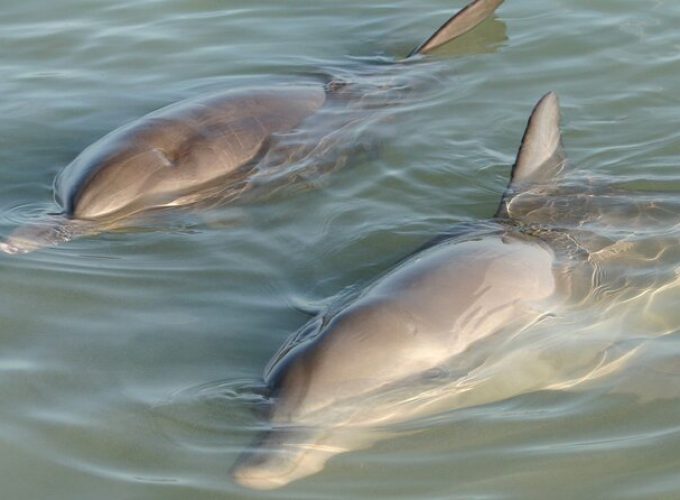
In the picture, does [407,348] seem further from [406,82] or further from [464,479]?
[406,82]

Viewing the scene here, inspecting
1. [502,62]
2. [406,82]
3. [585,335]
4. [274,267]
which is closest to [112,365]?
[274,267]

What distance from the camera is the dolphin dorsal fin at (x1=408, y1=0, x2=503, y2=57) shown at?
9.68 meters

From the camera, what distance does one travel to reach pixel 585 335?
588cm

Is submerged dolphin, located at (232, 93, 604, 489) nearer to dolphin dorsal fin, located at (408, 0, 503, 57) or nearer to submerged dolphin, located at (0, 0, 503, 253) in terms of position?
submerged dolphin, located at (0, 0, 503, 253)

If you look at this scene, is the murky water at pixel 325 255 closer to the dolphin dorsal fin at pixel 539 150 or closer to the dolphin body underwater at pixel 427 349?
the dolphin body underwater at pixel 427 349

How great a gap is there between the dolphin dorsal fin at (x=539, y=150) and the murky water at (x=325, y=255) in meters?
0.36

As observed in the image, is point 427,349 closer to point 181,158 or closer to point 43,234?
point 43,234

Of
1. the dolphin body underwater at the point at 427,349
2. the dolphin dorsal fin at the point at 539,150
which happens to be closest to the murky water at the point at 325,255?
the dolphin body underwater at the point at 427,349

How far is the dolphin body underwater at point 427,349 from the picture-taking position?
16.1 feet

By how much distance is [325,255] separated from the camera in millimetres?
6750

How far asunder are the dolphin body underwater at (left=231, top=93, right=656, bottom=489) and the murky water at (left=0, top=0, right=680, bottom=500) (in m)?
0.05

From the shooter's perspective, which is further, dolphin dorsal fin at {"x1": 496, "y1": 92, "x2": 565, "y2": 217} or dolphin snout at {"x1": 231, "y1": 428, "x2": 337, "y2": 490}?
dolphin dorsal fin at {"x1": 496, "y1": 92, "x2": 565, "y2": 217}

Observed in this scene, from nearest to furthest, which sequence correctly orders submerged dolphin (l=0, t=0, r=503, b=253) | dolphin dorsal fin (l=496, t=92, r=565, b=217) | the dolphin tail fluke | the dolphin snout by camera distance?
the dolphin snout < the dolphin tail fluke < dolphin dorsal fin (l=496, t=92, r=565, b=217) < submerged dolphin (l=0, t=0, r=503, b=253)

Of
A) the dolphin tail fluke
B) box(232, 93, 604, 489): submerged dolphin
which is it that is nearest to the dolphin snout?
box(232, 93, 604, 489): submerged dolphin
